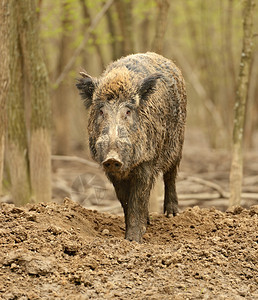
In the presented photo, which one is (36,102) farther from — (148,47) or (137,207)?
(148,47)

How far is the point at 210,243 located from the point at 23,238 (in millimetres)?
1947

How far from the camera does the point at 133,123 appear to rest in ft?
20.2

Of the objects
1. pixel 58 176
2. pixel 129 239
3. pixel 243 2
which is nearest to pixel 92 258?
pixel 129 239

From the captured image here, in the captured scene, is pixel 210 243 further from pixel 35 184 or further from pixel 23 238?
pixel 35 184

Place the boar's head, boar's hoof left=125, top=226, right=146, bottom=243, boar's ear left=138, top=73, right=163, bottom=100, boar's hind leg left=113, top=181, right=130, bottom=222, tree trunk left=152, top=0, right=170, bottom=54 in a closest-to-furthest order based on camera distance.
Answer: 1. the boar's head
2. boar's ear left=138, top=73, right=163, bottom=100
3. boar's hoof left=125, top=226, right=146, bottom=243
4. boar's hind leg left=113, top=181, right=130, bottom=222
5. tree trunk left=152, top=0, right=170, bottom=54

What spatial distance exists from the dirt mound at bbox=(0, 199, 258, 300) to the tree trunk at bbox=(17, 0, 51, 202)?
63.8 inches

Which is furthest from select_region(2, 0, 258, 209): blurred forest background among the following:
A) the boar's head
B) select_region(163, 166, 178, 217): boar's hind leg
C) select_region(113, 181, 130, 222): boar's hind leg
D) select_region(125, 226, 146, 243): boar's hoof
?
select_region(125, 226, 146, 243): boar's hoof

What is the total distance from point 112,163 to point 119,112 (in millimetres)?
778

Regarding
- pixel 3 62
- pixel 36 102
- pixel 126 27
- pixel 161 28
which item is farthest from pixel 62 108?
pixel 3 62

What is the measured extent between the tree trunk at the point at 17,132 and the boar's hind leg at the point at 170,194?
2.00 m

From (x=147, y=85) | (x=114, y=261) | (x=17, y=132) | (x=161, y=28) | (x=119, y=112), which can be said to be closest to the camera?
(x=114, y=261)

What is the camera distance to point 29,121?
27.4 ft

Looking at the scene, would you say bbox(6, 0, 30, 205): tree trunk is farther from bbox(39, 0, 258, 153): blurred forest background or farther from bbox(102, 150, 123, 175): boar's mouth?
bbox(39, 0, 258, 153): blurred forest background

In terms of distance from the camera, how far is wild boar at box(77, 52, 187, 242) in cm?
588
